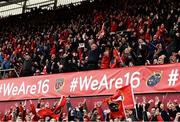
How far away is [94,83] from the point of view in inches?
642

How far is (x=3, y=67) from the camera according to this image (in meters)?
22.6

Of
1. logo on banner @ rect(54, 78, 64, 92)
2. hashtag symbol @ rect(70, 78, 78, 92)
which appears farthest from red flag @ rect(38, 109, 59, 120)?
logo on banner @ rect(54, 78, 64, 92)

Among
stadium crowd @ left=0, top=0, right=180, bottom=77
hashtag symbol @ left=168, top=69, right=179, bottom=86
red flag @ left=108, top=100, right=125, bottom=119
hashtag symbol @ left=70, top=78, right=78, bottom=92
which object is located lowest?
red flag @ left=108, top=100, right=125, bottom=119

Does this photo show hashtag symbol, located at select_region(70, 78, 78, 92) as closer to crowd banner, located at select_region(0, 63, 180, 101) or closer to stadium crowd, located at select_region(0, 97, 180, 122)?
crowd banner, located at select_region(0, 63, 180, 101)

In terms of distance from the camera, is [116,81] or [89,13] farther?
[89,13]

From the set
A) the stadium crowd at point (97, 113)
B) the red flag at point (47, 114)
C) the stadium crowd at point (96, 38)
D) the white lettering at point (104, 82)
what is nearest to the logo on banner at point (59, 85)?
the stadium crowd at point (96, 38)

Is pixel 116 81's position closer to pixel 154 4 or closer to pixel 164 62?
pixel 164 62

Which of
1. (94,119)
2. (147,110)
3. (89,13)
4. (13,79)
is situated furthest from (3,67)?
(147,110)

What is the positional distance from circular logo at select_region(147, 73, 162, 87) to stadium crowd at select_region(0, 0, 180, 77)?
0.54 metres

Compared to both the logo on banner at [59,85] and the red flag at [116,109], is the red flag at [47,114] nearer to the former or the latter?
the red flag at [116,109]

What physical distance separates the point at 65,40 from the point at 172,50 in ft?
27.5

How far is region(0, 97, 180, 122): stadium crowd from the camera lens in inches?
494

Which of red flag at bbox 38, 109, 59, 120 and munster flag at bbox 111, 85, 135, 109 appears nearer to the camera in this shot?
munster flag at bbox 111, 85, 135, 109

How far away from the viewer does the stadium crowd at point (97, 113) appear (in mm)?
12539
